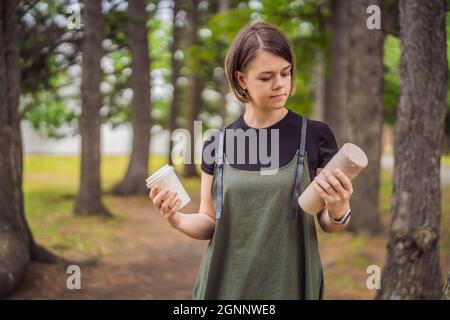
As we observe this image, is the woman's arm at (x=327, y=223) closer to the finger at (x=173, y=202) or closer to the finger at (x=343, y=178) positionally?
the finger at (x=343, y=178)

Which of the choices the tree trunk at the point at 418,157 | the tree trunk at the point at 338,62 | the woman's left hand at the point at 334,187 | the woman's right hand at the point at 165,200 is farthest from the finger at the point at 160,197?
the tree trunk at the point at 338,62

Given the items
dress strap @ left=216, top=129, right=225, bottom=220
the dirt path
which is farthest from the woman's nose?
the dirt path

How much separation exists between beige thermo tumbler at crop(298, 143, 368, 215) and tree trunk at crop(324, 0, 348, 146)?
32.4 feet

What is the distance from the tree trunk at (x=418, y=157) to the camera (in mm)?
4359

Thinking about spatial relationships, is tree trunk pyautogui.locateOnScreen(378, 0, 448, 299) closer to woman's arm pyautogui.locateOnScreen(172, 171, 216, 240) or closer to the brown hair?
the brown hair

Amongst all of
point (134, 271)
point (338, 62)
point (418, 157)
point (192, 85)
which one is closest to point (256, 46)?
point (418, 157)

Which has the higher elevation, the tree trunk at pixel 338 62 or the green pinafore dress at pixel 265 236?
the tree trunk at pixel 338 62

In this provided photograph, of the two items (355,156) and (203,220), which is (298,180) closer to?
(355,156)

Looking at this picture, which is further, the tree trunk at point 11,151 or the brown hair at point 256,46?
the tree trunk at point 11,151

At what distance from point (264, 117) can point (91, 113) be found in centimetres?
896

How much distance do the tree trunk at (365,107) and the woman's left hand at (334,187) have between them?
730cm

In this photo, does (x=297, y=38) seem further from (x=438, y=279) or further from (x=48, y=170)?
(x=48, y=170)
